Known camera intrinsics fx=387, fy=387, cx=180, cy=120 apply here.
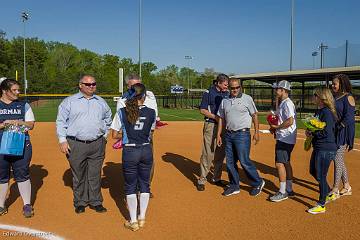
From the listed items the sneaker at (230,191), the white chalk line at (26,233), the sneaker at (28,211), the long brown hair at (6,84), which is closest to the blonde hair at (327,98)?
the sneaker at (230,191)

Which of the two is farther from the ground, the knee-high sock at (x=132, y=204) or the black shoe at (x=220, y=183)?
the knee-high sock at (x=132, y=204)

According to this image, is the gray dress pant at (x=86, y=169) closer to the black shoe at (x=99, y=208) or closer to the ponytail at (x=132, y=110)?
the black shoe at (x=99, y=208)

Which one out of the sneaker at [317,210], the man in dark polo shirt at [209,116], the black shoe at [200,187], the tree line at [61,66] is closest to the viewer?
the sneaker at [317,210]

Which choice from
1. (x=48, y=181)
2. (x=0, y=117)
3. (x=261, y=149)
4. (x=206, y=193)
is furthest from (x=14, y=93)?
(x=261, y=149)

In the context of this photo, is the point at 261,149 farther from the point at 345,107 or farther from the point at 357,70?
the point at 357,70

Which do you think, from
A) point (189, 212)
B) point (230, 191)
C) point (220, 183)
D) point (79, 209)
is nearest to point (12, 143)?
point (79, 209)

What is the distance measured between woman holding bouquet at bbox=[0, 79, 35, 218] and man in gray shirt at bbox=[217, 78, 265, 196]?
3.03 m

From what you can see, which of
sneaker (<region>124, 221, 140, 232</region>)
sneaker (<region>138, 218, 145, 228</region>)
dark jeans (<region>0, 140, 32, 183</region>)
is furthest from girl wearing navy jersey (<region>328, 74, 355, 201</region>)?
dark jeans (<region>0, 140, 32, 183</region>)

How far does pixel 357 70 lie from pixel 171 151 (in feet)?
61.9

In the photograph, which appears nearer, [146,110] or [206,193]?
[146,110]

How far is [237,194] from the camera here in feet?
21.4

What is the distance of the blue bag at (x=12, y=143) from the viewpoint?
5042 millimetres

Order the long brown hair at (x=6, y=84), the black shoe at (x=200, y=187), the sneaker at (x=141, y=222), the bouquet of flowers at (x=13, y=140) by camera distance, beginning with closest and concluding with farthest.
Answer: the sneaker at (x=141, y=222) < the bouquet of flowers at (x=13, y=140) < the long brown hair at (x=6, y=84) < the black shoe at (x=200, y=187)

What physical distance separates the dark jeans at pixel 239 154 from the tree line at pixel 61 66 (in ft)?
173
